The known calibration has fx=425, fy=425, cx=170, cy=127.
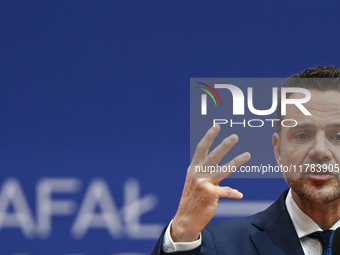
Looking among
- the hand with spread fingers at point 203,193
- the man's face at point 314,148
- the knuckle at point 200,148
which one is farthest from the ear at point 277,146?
the knuckle at point 200,148

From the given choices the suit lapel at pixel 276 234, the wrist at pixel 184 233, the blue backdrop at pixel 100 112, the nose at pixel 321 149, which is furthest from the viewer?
the blue backdrop at pixel 100 112

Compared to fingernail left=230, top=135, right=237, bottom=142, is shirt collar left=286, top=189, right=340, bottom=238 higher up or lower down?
lower down

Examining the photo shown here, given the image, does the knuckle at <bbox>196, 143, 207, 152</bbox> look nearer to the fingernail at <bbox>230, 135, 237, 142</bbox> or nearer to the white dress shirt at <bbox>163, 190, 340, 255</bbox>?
the fingernail at <bbox>230, 135, 237, 142</bbox>

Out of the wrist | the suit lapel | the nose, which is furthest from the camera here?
the suit lapel

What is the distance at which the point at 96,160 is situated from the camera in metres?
2.52

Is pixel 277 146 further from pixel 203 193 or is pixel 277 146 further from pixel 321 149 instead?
pixel 203 193

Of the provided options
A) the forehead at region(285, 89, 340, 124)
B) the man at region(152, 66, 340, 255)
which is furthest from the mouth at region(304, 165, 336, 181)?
the forehead at region(285, 89, 340, 124)

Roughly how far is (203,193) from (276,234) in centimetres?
35

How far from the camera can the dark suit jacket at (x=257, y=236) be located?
1332 mm

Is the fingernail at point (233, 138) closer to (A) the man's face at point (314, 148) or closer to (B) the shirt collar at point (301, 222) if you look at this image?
(A) the man's face at point (314, 148)

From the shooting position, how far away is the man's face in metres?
1.10

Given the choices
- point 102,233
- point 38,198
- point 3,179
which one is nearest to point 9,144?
point 3,179

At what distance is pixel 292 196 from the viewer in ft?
4.78

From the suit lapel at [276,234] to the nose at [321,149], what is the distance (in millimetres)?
350
